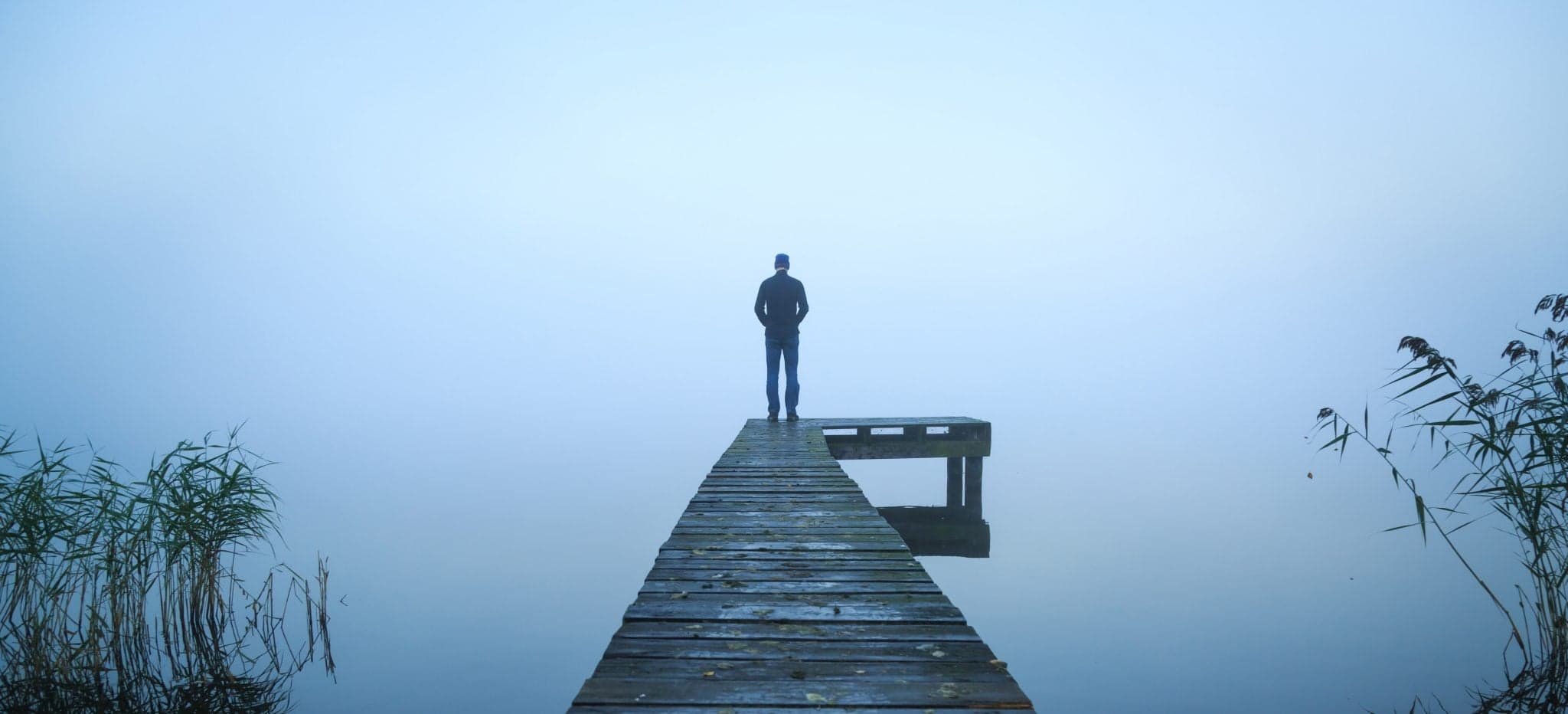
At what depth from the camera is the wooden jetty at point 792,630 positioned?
Answer: 1953mm

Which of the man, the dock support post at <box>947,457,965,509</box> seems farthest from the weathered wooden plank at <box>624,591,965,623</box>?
the dock support post at <box>947,457,965,509</box>

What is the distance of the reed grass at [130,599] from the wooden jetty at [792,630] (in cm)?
308

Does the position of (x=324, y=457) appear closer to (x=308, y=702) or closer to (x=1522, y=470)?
(x=308, y=702)

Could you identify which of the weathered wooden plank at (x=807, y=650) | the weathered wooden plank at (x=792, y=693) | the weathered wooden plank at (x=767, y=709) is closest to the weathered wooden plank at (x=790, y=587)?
the weathered wooden plank at (x=807, y=650)

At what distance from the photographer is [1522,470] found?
4227 mm

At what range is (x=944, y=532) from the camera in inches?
376

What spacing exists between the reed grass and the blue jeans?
4543 millimetres

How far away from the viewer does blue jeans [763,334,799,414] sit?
8.75 metres

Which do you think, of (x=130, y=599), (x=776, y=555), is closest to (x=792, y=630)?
(x=776, y=555)

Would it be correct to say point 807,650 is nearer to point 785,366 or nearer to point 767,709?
point 767,709

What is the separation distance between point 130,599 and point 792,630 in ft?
16.0

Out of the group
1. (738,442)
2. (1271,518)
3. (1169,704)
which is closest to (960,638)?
(1169,704)

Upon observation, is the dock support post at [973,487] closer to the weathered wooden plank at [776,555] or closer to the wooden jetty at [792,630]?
the wooden jetty at [792,630]

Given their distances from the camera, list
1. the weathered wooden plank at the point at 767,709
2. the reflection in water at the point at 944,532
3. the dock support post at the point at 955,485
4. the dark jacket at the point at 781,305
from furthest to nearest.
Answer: the dock support post at the point at 955,485, the reflection in water at the point at 944,532, the dark jacket at the point at 781,305, the weathered wooden plank at the point at 767,709
